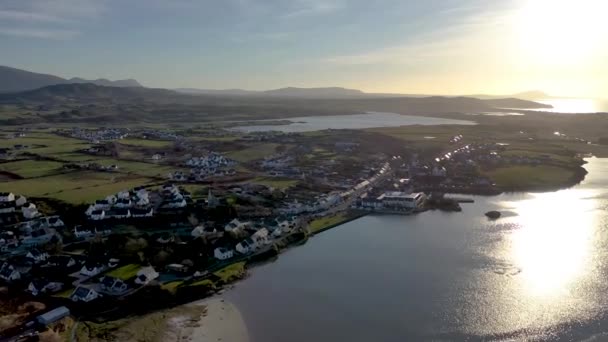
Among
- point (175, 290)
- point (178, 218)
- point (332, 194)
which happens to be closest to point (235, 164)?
point (332, 194)

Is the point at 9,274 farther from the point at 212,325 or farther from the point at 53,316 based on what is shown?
the point at 212,325

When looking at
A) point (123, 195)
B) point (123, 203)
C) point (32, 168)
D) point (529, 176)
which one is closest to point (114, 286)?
point (123, 203)

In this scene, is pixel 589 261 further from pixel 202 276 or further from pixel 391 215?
pixel 202 276

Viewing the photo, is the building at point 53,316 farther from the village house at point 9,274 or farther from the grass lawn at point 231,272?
the grass lawn at point 231,272

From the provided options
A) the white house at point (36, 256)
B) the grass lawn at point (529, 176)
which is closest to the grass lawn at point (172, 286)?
the white house at point (36, 256)

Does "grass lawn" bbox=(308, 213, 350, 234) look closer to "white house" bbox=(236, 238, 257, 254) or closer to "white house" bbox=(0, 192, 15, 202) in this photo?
"white house" bbox=(236, 238, 257, 254)

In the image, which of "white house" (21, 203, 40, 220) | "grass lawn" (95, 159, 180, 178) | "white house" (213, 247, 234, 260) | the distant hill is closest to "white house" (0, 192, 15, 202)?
"white house" (21, 203, 40, 220)
